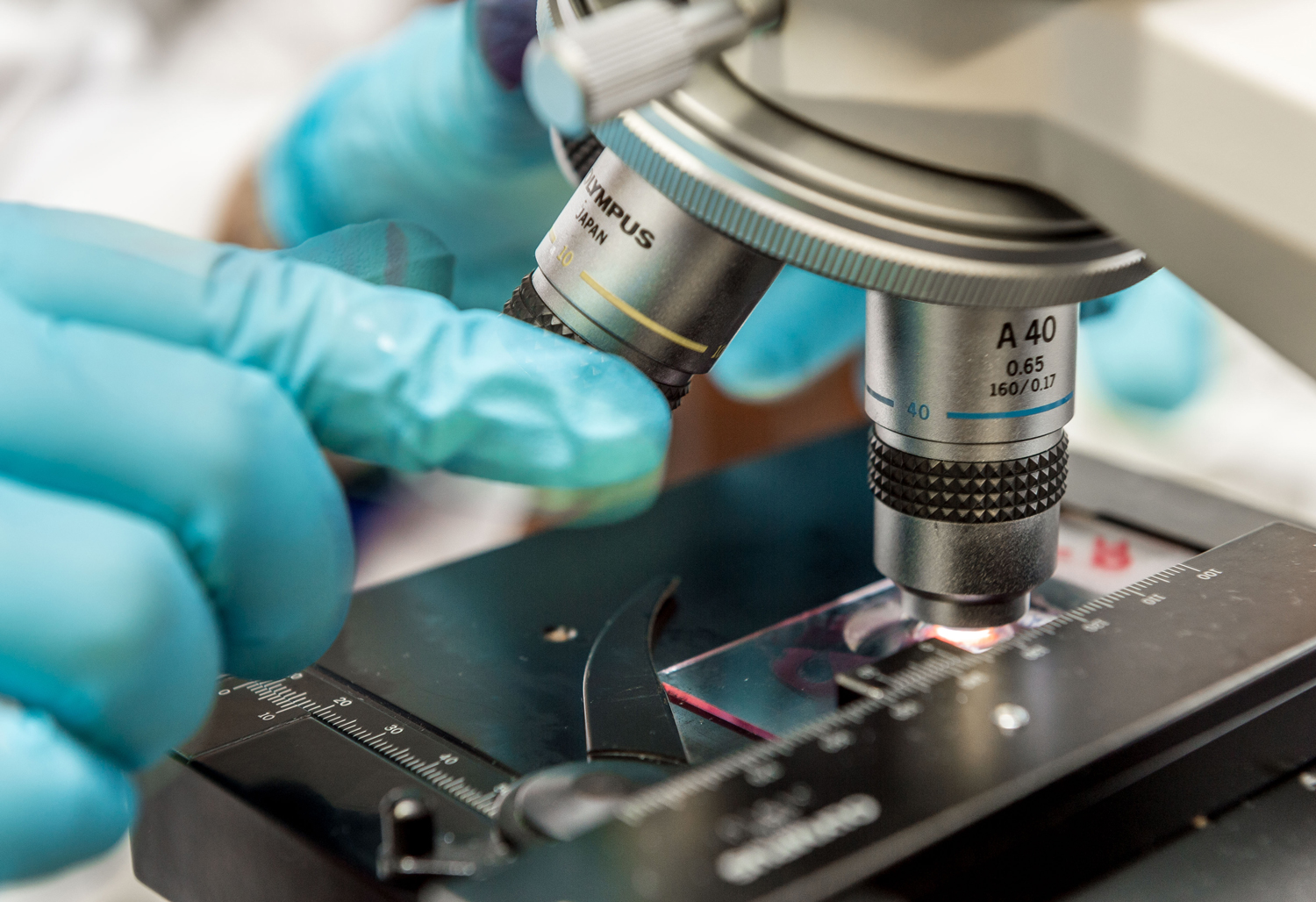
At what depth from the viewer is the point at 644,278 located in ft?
1.65

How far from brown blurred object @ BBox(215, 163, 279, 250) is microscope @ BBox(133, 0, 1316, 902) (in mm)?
699

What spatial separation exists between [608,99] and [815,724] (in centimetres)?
25

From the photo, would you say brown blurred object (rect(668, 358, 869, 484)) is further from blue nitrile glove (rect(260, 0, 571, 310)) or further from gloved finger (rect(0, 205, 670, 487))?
gloved finger (rect(0, 205, 670, 487))

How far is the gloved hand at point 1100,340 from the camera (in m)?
1.06

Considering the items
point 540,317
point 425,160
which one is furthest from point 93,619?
point 425,160

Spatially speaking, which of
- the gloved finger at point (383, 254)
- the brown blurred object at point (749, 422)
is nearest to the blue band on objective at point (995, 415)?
the gloved finger at point (383, 254)

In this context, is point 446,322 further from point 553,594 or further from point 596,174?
point 553,594

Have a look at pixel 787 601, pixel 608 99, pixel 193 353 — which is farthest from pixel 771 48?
pixel 787 601

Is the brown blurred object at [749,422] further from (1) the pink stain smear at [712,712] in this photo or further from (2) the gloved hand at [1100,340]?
(1) the pink stain smear at [712,712]

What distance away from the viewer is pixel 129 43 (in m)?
1.43

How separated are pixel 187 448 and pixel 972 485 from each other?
33 cm

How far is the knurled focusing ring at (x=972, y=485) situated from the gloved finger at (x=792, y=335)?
472 mm

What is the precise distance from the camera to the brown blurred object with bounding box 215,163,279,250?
1.26 m

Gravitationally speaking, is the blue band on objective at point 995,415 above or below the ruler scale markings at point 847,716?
above
